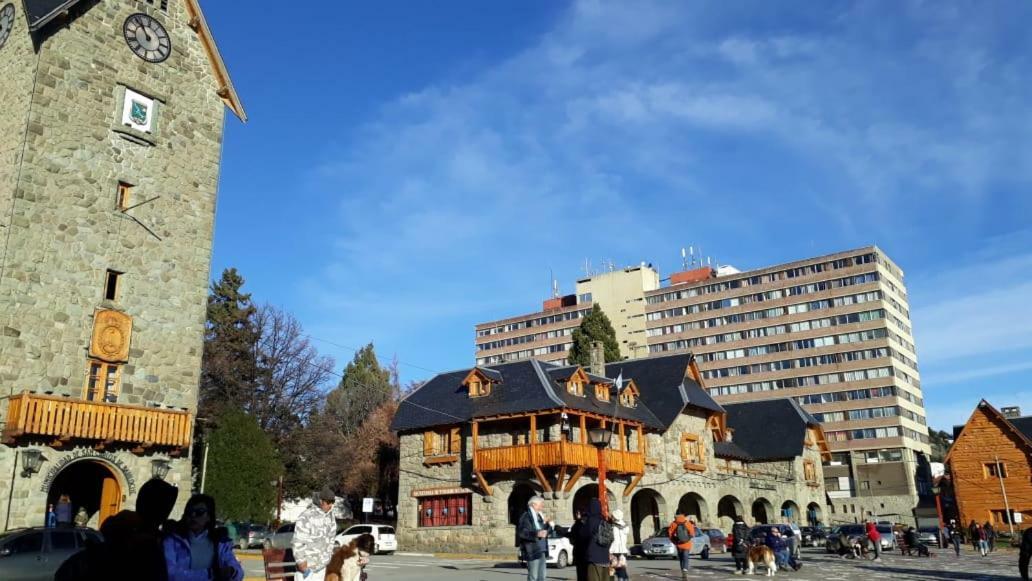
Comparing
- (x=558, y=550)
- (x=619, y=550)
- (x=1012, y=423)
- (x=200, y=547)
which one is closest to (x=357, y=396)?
(x=558, y=550)

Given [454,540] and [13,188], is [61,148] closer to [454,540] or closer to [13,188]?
[13,188]

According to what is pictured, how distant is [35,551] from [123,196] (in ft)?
40.7

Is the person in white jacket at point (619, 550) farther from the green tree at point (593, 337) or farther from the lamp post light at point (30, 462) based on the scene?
the green tree at point (593, 337)

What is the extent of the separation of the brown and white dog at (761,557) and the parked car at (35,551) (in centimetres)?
1542

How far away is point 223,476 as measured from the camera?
128 feet

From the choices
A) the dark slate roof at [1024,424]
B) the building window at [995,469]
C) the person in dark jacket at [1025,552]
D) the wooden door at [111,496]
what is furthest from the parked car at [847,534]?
the wooden door at [111,496]

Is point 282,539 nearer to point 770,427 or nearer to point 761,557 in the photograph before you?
point 761,557

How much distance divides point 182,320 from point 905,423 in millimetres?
77669

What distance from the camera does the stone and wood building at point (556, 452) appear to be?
35.1 metres

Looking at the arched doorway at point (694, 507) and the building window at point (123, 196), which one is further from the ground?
the building window at point (123, 196)

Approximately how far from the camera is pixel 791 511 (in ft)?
171

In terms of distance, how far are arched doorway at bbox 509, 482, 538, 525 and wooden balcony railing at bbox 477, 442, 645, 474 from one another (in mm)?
1635

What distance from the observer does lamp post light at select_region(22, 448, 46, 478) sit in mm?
20625

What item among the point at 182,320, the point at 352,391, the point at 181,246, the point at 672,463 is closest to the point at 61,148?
the point at 181,246
